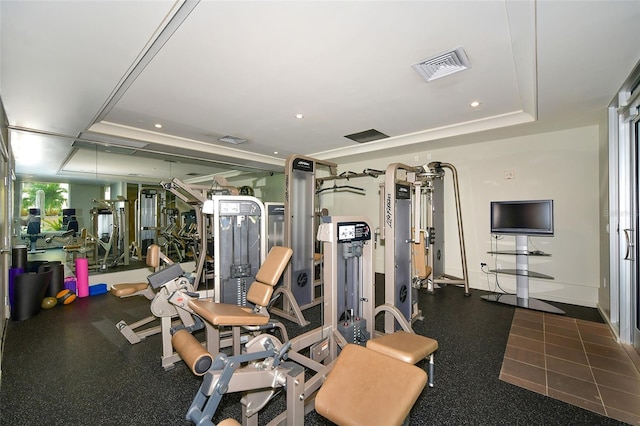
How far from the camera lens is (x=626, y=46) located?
2020 mm

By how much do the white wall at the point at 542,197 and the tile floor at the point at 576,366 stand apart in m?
0.96

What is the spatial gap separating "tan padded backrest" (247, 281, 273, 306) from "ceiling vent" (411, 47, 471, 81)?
2264 millimetres

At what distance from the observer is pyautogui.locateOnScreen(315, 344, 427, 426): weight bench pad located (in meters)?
1.17

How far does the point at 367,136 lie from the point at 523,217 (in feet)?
8.43

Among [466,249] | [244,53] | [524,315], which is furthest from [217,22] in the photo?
[466,249]

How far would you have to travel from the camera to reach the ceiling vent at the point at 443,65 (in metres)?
2.29

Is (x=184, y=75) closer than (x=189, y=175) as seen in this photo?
Yes

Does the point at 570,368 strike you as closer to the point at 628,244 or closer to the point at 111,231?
the point at 628,244

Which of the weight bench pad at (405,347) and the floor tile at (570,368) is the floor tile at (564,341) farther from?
the weight bench pad at (405,347)

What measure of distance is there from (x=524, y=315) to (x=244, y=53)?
4.34 meters

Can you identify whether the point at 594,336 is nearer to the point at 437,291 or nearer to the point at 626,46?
the point at 437,291

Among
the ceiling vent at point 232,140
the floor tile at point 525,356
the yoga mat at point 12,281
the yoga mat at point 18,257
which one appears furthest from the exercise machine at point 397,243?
the yoga mat at point 18,257

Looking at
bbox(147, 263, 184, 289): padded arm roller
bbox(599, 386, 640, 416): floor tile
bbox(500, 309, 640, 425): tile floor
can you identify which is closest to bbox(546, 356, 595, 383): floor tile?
bbox(500, 309, 640, 425): tile floor

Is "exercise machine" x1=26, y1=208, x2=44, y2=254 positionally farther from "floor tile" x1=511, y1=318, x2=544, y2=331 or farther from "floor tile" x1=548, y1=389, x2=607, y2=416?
"floor tile" x1=511, y1=318, x2=544, y2=331
